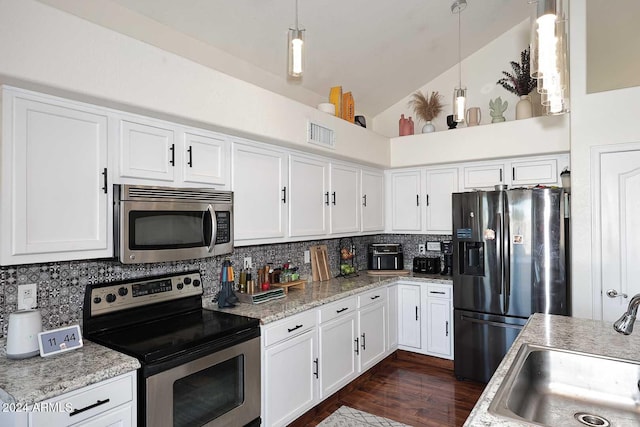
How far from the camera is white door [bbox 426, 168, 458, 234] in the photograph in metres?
4.27

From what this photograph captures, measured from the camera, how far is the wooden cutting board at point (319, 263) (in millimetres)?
3883

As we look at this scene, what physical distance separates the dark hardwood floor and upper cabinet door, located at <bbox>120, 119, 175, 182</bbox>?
1974 millimetres

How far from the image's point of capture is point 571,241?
323 centimetres

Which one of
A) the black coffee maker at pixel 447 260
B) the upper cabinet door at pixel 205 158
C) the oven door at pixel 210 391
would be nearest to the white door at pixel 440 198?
the black coffee maker at pixel 447 260

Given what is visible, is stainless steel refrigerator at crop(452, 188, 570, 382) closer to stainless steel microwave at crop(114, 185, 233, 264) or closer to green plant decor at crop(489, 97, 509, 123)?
green plant decor at crop(489, 97, 509, 123)

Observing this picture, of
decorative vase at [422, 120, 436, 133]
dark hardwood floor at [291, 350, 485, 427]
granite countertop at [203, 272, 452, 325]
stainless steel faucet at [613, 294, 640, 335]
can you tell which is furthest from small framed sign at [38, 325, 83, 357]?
decorative vase at [422, 120, 436, 133]

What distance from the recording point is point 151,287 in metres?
2.44

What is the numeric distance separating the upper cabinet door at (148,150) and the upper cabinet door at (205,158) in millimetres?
84

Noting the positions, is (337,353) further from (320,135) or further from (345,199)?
(320,135)

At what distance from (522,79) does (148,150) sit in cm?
347

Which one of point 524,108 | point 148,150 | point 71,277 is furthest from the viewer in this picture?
point 524,108

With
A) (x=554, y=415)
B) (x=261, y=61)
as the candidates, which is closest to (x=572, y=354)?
(x=554, y=415)

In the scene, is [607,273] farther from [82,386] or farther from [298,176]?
[82,386]

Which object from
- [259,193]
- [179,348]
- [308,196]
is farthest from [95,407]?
[308,196]
